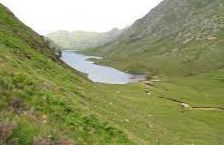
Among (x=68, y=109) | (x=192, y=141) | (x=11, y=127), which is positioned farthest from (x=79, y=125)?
(x=192, y=141)

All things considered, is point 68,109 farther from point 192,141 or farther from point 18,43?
point 192,141

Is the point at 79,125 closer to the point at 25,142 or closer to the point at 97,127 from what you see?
the point at 97,127

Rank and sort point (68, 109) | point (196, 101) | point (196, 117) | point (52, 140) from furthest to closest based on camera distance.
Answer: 1. point (196, 101)
2. point (196, 117)
3. point (68, 109)
4. point (52, 140)

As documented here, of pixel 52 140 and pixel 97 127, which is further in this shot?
pixel 97 127

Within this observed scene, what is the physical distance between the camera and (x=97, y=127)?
20.4m

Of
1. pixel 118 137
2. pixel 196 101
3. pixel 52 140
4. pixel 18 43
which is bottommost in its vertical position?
pixel 196 101

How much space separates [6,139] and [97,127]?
8188 millimetres

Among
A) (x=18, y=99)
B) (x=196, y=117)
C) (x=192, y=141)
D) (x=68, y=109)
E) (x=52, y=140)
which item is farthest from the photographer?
(x=196, y=117)

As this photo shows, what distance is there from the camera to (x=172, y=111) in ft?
266

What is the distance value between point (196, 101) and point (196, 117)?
2864 centimetres

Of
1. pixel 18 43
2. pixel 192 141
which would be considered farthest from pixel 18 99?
Result: pixel 192 141

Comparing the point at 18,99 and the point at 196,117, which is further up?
the point at 18,99

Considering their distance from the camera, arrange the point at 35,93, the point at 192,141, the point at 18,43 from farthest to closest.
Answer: the point at 192,141 → the point at 18,43 → the point at 35,93

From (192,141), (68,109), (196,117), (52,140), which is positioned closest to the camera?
(52,140)
